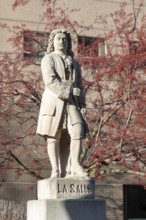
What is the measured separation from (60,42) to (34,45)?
33.1 ft

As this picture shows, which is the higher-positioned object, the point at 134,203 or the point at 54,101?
the point at 54,101

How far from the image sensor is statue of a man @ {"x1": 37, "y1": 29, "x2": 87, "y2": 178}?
9.79 metres

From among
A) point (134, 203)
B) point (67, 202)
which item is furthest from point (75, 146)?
point (134, 203)

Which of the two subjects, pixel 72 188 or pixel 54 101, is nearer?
pixel 72 188

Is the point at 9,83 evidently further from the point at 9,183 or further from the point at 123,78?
the point at 9,183

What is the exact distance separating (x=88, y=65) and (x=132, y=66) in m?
1.61

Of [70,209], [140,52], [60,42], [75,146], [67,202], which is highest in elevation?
[140,52]

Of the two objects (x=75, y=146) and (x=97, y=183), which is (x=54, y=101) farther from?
(x=97, y=183)

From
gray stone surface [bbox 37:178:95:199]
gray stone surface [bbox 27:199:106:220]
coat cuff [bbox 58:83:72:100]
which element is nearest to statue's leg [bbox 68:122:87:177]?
gray stone surface [bbox 37:178:95:199]

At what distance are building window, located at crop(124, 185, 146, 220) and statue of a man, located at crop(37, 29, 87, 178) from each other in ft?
42.3

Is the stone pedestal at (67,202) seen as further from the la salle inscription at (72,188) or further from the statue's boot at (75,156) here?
the statue's boot at (75,156)

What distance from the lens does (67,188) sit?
9.51m

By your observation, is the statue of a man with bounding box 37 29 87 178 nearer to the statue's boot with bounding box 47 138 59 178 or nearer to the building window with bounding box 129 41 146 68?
the statue's boot with bounding box 47 138 59 178

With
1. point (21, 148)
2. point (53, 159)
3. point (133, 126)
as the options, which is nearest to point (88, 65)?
point (133, 126)
